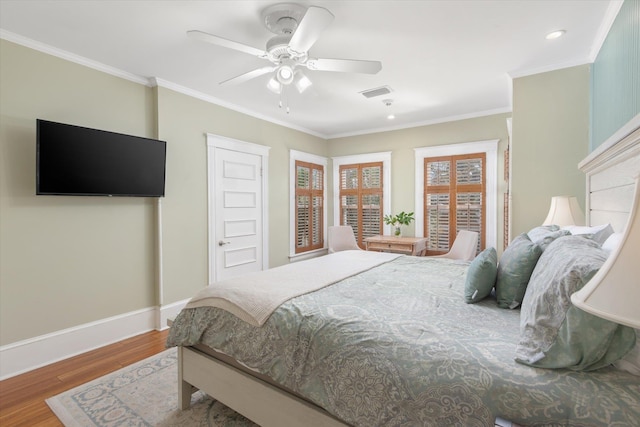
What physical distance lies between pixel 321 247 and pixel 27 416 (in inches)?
170

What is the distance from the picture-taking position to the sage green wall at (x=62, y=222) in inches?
93.5

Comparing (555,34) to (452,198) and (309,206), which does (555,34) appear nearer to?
(452,198)

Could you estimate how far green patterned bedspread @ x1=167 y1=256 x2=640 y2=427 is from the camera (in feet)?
2.94

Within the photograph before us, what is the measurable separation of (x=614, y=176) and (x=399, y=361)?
5.48 feet

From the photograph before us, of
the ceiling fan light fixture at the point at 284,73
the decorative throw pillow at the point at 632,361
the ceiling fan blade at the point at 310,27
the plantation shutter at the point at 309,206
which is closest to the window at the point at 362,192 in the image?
the plantation shutter at the point at 309,206

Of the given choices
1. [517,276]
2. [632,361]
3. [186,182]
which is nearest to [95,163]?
[186,182]

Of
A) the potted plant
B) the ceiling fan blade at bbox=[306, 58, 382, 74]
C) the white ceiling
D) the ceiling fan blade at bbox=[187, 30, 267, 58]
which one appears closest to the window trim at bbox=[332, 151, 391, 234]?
the potted plant

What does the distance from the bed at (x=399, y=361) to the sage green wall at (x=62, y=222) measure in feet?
4.99

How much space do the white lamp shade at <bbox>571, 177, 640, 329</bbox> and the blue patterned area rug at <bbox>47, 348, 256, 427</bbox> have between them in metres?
1.89

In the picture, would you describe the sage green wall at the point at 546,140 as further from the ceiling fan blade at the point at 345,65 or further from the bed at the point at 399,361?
the ceiling fan blade at the point at 345,65

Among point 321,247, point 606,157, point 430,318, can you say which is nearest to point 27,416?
point 430,318

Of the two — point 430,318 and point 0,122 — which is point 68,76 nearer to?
point 0,122

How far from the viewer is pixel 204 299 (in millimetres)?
1849

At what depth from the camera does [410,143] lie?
499 centimetres
